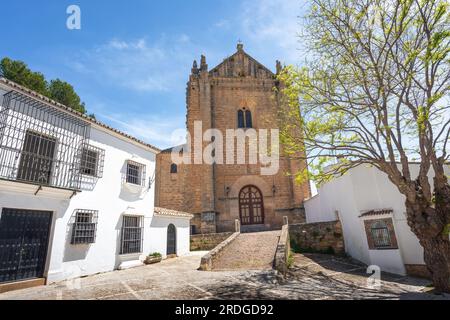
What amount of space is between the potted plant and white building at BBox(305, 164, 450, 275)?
9.58 meters

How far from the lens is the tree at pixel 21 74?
1755cm

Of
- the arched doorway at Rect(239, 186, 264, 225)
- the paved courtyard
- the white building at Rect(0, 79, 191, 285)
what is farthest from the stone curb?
the arched doorway at Rect(239, 186, 264, 225)

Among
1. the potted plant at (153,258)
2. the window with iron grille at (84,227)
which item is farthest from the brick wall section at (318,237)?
the window with iron grille at (84,227)

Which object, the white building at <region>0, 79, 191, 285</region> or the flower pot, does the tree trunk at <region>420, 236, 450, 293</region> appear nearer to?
the flower pot

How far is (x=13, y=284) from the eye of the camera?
263 inches

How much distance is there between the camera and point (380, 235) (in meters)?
10.5

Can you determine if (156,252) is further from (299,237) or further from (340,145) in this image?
(340,145)

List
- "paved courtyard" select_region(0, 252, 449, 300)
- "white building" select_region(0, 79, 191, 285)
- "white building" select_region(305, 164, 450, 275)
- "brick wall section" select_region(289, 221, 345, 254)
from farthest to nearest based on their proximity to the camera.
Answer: "brick wall section" select_region(289, 221, 345, 254) → "white building" select_region(305, 164, 450, 275) → "white building" select_region(0, 79, 191, 285) → "paved courtyard" select_region(0, 252, 449, 300)

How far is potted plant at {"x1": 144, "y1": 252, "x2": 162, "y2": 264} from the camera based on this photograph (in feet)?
36.5

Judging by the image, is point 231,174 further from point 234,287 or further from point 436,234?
point 436,234

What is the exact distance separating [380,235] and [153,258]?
33.8 feet

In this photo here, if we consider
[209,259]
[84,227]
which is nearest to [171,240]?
[209,259]
